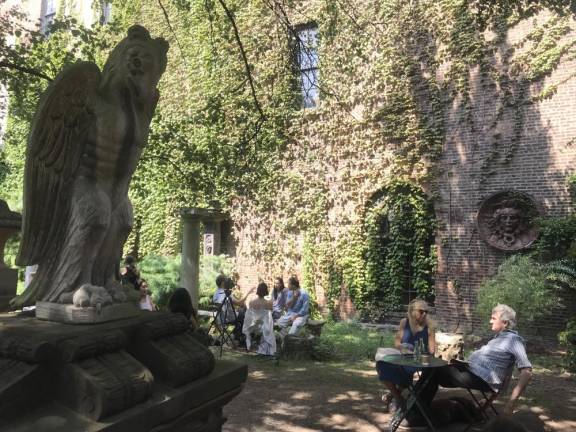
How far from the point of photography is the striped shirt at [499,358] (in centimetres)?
443

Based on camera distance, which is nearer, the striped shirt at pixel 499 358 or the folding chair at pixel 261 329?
the striped shirt at pixel 499 358

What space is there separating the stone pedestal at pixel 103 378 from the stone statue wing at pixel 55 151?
581 mm

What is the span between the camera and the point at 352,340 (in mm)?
9828

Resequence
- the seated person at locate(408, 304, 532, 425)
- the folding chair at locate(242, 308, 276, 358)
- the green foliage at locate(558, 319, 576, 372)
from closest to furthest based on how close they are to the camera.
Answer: the seated person at locate(408, 304, 532, 425)
the green foliage at locate(558, 319, 576, 372)
the folding chair at locate(242, 308, 276, 358)

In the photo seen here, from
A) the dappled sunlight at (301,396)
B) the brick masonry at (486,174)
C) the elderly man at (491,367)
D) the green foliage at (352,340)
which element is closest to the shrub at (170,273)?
the green foliage at (352,340)

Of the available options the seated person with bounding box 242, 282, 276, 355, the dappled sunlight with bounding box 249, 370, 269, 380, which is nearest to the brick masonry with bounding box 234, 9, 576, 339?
the seated person with bounding box 242, 282, 276, 355

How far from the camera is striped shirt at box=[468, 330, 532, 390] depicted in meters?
4.43

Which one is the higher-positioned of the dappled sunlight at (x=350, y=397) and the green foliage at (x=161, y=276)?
the green foliage at (x=161, y=276)

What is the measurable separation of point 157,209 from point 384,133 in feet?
24.0

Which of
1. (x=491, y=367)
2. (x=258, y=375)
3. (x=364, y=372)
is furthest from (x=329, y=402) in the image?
(x=491, y=367)

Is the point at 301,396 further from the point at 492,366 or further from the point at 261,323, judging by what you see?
the point at 261,323

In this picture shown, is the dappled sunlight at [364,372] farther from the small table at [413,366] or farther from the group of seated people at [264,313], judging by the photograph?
the small table at [413,366]

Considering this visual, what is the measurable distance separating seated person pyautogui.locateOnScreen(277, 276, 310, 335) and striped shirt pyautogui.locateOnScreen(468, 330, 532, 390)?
4.62m

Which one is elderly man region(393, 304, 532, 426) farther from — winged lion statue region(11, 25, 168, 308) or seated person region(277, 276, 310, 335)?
seated person region(277, 276, 310, 335)
